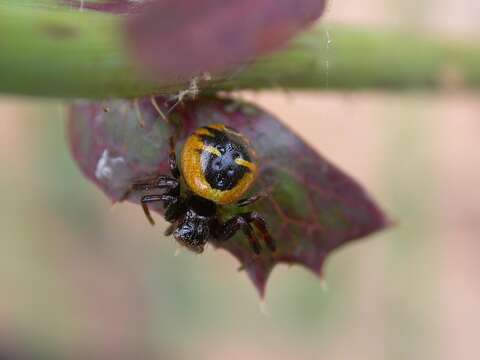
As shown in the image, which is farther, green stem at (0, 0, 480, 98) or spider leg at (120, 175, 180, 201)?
spider leg at (120, 175, 180, 201)

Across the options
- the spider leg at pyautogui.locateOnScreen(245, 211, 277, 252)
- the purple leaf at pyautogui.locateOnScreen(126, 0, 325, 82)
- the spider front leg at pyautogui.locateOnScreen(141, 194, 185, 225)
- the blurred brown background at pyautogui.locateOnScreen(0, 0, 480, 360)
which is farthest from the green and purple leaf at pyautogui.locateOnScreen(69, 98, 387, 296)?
the blurred brown background at pyautogui.locateOnScreen(0, 0, 480, 360)

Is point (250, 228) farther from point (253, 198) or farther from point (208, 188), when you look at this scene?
point (208, 188)

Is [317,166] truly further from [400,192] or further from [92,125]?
[400,192]

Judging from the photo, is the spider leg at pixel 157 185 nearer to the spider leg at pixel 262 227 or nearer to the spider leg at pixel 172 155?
the spider leg at pixel 172 155

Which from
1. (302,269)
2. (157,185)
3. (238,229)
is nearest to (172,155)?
(157,185)

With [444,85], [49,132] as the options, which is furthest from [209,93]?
[49,132]

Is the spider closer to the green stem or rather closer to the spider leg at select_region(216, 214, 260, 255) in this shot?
the spider leg at select_region(216, 214, 260, 255)
